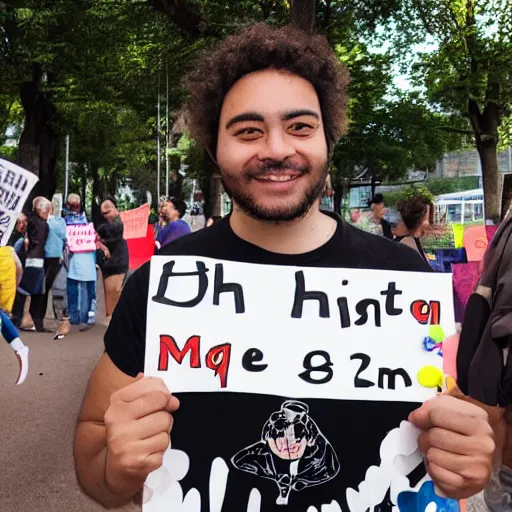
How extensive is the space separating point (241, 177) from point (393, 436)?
0.64 metres

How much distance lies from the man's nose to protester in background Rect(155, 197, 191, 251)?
534 centimetres

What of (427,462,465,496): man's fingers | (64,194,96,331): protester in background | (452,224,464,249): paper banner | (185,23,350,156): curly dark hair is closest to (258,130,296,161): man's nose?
(185,23,350,156): curly dark hair

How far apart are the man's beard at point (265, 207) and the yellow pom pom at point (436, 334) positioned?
378mm

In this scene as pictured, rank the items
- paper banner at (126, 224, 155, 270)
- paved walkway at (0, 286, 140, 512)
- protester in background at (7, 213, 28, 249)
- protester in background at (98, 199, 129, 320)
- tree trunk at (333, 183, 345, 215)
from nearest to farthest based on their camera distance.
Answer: paved walkway at (0, 286, 140, 512) < protester in background at (98, 199, 129, 320) < paper banner at (126, 224, 155, 270) < protester in background at (7, 213, 28, 249) < tree trunk at (333, 183, 345, 215)

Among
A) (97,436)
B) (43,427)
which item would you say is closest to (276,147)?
(97,436)

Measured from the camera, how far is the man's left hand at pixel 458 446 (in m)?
1.23

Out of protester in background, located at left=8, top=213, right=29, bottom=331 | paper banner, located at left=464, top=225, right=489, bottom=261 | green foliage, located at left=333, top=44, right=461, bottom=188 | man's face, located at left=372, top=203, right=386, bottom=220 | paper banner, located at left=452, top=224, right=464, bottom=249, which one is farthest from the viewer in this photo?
green foliage, located at left=333, top=44, right=461, bottom=188

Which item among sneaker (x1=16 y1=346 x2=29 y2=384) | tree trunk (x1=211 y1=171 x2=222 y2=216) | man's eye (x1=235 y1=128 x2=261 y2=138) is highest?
tree trunk (x1=211 y1=171 x2=222 y2=216)

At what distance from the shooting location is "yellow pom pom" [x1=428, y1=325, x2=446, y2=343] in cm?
137

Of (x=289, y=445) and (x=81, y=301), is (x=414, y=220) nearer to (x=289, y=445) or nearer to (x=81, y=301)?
(x=289, y=445)

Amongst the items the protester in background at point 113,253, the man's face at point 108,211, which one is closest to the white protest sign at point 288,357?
the protester in background at point 113,253

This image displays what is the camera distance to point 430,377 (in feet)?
4.43

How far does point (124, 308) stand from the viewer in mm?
1493

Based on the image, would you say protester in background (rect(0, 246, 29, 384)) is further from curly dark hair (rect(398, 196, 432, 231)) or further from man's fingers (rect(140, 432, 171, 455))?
man's fingers (rect(140, 432, 171, 455))
